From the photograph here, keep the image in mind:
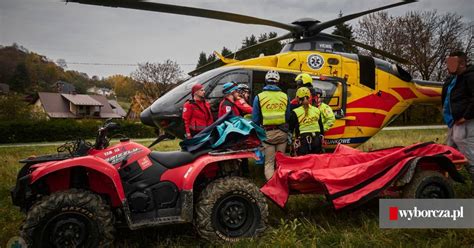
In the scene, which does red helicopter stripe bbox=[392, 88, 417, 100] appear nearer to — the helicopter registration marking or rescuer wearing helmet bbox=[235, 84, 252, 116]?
the helicopter registration marking

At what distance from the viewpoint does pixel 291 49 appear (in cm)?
826

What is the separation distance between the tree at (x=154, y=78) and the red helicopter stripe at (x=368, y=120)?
3230 centimetres

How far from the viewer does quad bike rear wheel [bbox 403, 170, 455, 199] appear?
394 centimetres

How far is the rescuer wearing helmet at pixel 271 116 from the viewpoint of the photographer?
552 cm

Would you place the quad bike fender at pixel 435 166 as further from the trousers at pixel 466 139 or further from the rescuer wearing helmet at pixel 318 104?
the rescuer wearing helmet at pixel 318 104

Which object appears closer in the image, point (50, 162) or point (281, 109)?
point (50, 162)

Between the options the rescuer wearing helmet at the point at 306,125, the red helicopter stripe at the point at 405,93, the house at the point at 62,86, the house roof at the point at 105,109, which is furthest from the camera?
the house roof at the point at 105,109

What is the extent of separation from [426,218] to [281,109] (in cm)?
264

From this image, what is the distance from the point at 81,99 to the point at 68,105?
1.17m

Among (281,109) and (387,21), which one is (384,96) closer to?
(281,109)

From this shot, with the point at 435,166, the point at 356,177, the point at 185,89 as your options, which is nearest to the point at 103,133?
the point at 356,177

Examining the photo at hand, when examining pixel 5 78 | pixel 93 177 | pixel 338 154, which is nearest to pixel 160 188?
pixel 93 177

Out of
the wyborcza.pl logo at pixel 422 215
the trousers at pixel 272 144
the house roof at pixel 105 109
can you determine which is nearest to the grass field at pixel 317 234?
the wyborcza.pl logo at pixel 422 215

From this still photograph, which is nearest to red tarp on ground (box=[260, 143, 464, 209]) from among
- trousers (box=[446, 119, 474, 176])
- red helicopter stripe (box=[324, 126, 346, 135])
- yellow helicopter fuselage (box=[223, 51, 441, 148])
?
trousers (box=[446, 119, 474, 176])
